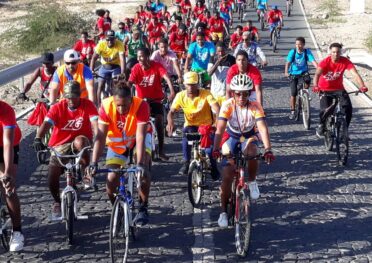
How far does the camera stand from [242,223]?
7.65m

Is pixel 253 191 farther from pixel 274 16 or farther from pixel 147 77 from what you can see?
pixel 274 16

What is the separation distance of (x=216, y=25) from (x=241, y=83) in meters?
15.3

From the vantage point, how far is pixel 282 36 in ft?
107

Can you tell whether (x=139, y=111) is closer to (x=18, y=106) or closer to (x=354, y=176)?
(x=354, y=176)

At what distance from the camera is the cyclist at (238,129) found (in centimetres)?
816

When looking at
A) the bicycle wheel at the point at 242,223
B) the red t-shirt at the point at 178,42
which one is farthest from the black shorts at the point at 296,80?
the bicycle wheel at the point at 242,223

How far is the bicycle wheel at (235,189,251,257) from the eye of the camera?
7535 millimetres

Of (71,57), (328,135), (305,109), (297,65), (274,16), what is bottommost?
(274,16)

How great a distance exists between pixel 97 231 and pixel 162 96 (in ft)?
14.2

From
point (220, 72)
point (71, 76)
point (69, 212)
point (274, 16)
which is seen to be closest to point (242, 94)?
point (69, 212)

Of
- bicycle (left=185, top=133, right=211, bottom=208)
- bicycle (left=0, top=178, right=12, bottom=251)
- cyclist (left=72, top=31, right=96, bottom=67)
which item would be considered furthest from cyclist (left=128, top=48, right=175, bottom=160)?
cyclist (left=72, top=31, right=96, bottom=67)

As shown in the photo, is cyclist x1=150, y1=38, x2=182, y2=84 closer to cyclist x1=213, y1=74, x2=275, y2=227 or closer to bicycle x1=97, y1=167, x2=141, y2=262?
cyclist x1=213, y1=74, x2=275, y2=227

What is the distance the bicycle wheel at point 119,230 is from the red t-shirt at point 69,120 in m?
1.79

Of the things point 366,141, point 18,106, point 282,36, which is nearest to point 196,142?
point 366,141
